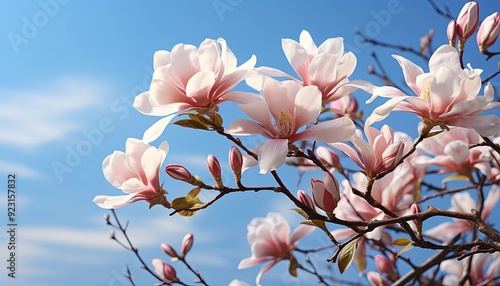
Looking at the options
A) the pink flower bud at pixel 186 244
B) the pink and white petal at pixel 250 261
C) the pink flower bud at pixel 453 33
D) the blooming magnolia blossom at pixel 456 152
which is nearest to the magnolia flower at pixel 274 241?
the pink and white petal at pixel 250 261

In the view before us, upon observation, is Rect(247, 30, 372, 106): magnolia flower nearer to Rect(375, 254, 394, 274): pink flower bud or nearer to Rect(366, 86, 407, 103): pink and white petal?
Rect(366, 86, 407, 103): pink and white petal

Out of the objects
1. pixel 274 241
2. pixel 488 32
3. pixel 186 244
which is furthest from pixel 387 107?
pixel 186 244

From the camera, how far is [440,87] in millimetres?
755

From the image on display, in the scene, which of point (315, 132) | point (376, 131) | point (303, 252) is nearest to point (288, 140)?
point (315, 132)

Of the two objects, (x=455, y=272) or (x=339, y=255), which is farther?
(x=455, y=272)

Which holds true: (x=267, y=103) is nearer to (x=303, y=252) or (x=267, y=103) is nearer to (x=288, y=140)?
(x=288, y=140)

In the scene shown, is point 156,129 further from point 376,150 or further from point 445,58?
point 445,58

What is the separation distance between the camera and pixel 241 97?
752mm

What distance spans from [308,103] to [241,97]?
0.09 metres

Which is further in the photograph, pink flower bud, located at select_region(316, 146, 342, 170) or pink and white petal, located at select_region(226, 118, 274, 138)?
pink flower bud, located at select_region(316, 146, 342, 170)

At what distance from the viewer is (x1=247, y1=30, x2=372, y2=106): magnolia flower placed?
788 millimetres

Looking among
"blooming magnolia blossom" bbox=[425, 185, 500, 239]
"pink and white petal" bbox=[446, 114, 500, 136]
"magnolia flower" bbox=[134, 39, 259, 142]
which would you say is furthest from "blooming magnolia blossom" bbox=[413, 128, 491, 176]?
"magnolia flower" bbox=[134, 39, 259, 142]

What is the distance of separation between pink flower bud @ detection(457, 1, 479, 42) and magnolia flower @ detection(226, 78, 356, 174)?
0.45 meters

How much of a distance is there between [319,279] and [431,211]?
2.37ft
